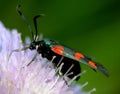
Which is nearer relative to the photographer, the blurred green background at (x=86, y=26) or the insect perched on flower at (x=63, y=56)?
the insect perched on flower at (x=63, y=56)

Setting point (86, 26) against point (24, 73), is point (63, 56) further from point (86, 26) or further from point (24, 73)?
point (86, 26)

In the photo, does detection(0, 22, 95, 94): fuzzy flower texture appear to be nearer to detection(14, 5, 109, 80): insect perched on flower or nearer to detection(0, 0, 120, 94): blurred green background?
detection(14, 5, 109, 80): insect perched on flower

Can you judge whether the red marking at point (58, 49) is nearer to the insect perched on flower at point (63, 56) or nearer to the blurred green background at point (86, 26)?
the insect perched on flower at point (63, 56)

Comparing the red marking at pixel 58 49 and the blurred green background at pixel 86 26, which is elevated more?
the red marking at pixel 58 49

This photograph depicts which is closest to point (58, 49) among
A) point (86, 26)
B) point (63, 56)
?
point (63, 56)

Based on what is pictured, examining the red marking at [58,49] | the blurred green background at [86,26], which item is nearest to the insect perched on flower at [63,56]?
the red marking at [58,49]
